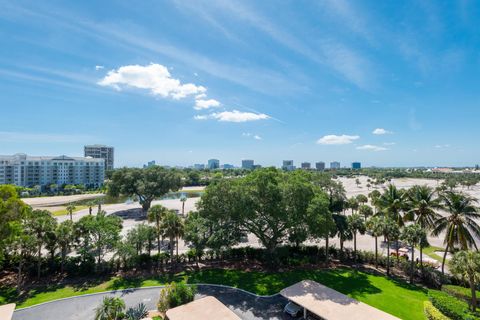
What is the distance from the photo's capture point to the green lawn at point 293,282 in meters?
21.8

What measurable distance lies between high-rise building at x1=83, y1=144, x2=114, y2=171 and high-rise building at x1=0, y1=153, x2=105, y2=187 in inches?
1407

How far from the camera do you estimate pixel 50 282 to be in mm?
25656

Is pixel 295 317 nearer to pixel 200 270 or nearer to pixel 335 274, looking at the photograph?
pixel 335 274

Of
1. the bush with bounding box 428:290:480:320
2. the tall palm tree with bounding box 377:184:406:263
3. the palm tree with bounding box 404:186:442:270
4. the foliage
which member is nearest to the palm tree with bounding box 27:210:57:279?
the foliage

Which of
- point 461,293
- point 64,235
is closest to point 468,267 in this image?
point 461,293

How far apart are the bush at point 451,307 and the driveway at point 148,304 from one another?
420 inches

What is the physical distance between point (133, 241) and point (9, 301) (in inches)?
412

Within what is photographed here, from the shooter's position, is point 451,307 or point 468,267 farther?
point 468,267

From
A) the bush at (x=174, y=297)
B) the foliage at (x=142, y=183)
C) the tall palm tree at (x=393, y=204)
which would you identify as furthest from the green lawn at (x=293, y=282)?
the foliage at (x=142, y=183)

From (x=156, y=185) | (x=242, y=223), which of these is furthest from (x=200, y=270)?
(x=156, y=185)

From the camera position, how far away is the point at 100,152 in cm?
15950

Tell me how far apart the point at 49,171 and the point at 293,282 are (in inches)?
4991

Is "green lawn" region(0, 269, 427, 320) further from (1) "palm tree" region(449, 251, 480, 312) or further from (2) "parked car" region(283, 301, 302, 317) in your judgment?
(1) "palm tree" region(449, 251, 480, 312)

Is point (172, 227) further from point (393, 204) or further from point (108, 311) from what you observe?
point (393, 204)
